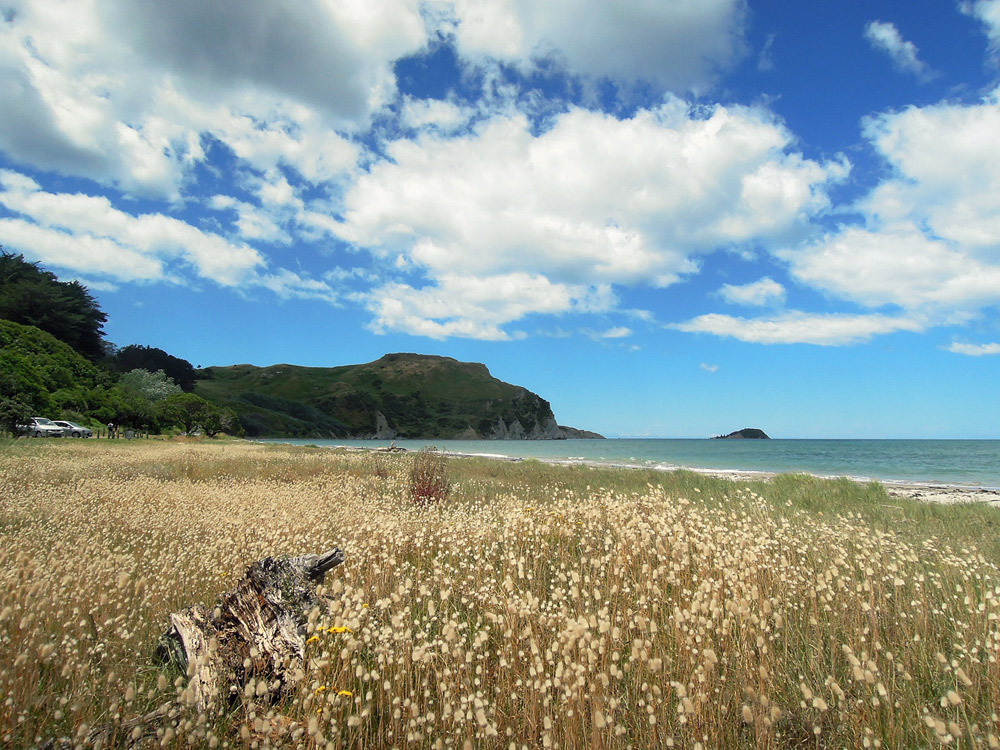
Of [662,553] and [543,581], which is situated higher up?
[662,553]

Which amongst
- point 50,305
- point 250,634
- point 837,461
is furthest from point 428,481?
point 50,305

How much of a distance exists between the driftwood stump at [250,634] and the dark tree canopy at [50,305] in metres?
89.8

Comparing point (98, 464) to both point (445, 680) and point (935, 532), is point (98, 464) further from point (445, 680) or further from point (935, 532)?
point (935, 532)

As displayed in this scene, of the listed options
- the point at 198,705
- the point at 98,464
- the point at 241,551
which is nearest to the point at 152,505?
the point at 241,551

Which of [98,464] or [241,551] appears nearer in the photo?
[241,551]

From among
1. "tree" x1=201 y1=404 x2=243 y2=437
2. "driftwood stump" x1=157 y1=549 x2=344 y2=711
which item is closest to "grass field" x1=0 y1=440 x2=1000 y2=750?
"driftwood stump" x1=157 y1=549 x2=344 y2=711

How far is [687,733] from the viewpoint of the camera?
299 centimetres

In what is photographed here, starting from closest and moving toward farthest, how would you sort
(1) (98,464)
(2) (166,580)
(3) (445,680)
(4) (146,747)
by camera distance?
(4) (146,747) < (3) (445,680) < (2) (166,580) < (1) (98,464)

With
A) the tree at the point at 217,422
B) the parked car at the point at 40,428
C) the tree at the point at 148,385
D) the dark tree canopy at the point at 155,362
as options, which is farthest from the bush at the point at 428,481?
the dark tree canopy at the point at 155,362

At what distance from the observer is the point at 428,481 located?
12922 mm

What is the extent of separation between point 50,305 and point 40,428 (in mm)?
47958

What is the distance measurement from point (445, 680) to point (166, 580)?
154 inches

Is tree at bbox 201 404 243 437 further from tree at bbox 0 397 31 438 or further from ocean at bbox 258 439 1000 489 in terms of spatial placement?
tree at bbox 0 397 31 438

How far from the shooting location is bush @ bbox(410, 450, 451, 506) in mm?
12109
